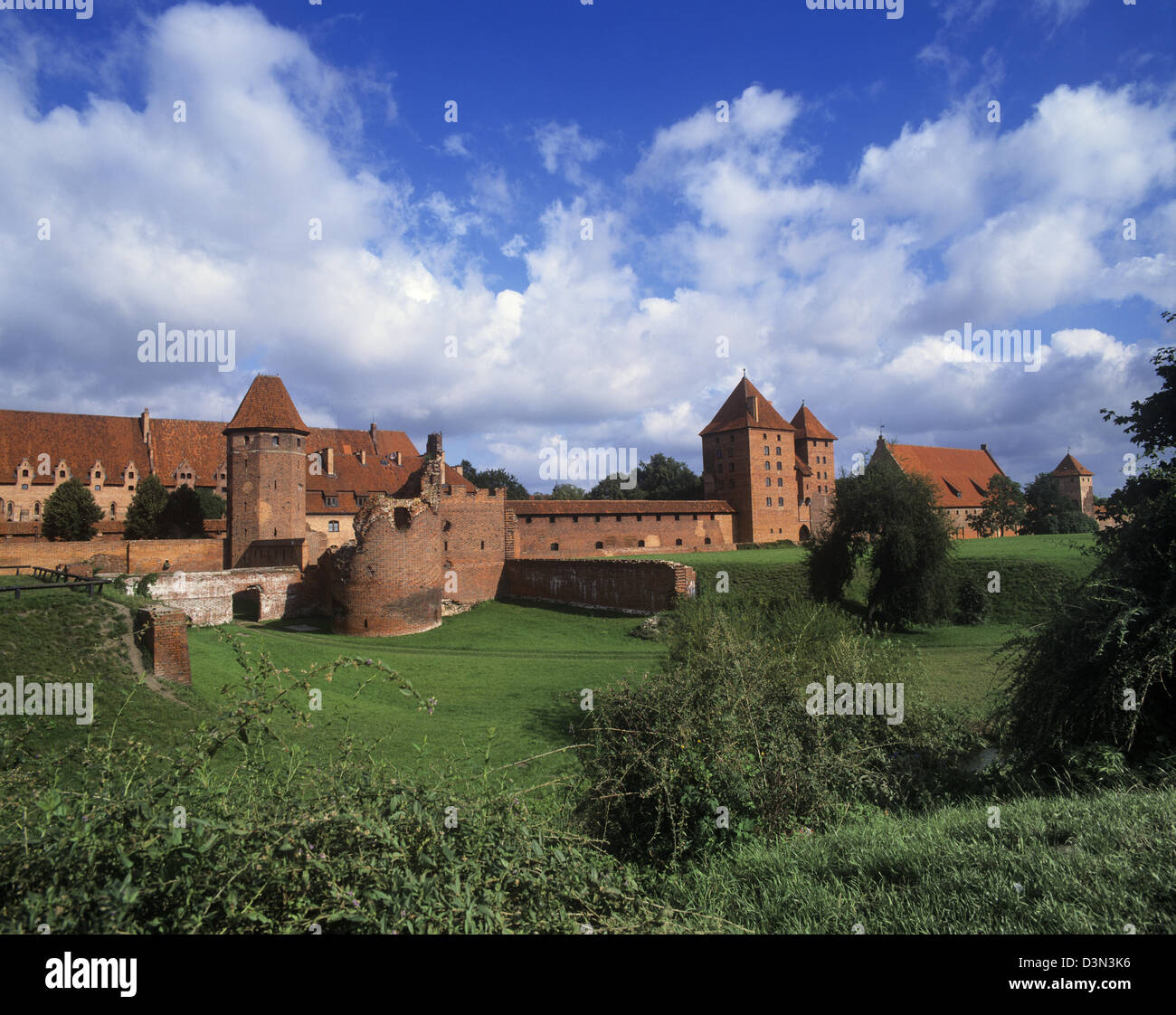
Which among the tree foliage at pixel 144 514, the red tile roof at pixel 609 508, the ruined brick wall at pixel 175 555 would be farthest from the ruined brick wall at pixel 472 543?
the tree foliage at pixel 144 514

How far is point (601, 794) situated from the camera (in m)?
5.89

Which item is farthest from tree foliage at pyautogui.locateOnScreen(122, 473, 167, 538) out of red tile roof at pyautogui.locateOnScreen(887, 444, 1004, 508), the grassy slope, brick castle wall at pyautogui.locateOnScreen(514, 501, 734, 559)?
red tile roof at pyautogui.locateOnScreen(887, 444, 1004, 508)

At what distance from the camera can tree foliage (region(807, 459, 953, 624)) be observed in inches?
1085

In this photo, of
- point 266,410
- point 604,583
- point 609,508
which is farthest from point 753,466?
point 266,410

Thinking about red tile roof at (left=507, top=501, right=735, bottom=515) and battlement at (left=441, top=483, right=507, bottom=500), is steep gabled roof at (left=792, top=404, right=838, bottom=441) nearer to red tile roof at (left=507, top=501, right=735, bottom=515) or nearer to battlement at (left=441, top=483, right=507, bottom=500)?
red tile roof at (left=507, top=501, right=735, bottom=515)

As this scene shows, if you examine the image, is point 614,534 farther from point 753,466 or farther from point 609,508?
point 753,466

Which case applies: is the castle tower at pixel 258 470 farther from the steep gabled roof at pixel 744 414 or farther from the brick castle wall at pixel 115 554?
the steep gabled roof at pixel 744 414

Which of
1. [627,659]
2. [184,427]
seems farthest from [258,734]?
[184,427]

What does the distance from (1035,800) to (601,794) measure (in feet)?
12.6

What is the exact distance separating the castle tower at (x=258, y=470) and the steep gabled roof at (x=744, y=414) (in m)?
36.5

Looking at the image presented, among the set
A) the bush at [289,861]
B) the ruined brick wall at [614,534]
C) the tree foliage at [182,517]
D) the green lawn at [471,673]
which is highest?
the tree foliage at [182,517]

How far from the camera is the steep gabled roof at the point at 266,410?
40.3 meters

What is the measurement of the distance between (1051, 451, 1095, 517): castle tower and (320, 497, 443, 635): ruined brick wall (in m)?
90.7
